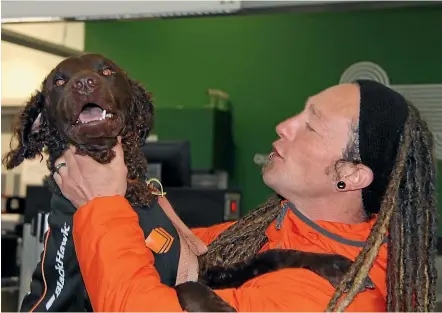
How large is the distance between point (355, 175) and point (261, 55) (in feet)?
15.6

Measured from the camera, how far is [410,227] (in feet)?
4.73

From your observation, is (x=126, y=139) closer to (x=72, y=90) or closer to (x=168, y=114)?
(x=72, y=90)

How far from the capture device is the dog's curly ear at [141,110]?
1.72 m

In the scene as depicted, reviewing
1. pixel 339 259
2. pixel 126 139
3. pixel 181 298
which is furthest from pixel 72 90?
pixel 339 259

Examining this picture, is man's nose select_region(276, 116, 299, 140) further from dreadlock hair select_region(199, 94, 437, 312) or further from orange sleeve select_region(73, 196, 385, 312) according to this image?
orange sleeve select_region(73, 196, 385, 312)

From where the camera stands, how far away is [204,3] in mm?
2189

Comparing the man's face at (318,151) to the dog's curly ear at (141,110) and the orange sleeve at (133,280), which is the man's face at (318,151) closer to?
the orange sleeve at (133,280)

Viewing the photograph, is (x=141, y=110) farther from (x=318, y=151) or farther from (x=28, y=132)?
(x=318, y=151)

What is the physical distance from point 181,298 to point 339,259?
34 centimetres

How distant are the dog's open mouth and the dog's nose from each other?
0.04 meters

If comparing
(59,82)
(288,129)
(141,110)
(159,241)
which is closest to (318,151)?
(288,129)

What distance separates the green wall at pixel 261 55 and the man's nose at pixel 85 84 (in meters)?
4.00

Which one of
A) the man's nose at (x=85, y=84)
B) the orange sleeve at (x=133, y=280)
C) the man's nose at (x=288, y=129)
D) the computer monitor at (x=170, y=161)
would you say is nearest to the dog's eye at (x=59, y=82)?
the man's nose at (x=85, y=84)

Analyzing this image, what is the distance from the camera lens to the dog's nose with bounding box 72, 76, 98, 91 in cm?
156
